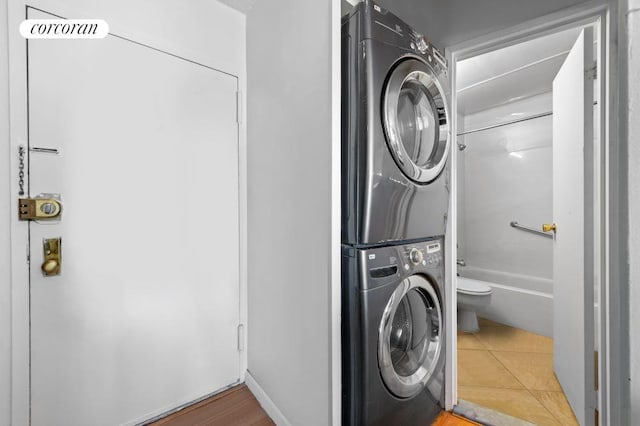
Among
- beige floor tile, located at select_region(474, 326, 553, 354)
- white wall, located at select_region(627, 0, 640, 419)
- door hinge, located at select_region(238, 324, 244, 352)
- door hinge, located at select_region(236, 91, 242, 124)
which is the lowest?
beige floor tile, located at select_region(474, 326, 553, 354)

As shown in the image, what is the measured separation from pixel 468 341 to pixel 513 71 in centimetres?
241

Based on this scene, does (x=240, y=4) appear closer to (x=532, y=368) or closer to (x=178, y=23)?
(x=178, y=23)

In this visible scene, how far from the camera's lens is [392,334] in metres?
1.20

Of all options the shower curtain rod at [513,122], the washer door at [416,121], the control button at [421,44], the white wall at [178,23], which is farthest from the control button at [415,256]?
the shower curtain rod at [513,122]

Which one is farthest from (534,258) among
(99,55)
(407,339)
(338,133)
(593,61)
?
(99,55)

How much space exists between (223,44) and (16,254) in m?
1.40

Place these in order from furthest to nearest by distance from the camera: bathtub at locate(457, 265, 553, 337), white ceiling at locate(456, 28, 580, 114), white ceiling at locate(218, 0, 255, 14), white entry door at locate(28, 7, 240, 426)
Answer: bathtub at locate(457, 265, 553, 337), white ceiling at locate(456, 28, 580, 114), white ceiling at locate(218, 0, 255, 14), white entry door at locate(28, 7, 240, 426)

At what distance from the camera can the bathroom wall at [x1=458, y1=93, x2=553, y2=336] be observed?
2627 millimetres

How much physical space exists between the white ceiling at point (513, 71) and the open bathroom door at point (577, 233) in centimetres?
55

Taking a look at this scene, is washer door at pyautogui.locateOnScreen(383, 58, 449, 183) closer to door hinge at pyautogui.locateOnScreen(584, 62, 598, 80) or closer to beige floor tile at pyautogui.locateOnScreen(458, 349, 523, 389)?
door hinge at pyautogui.locateOnScreen(584, 62, 598, 80)

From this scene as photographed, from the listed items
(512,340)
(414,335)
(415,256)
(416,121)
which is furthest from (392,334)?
(512,340)

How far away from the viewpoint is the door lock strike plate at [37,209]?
1.01 meters

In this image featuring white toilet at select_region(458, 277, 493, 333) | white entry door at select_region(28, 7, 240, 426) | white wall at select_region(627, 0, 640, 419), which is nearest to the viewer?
white wall at select_region(627, 0, 640, 419)

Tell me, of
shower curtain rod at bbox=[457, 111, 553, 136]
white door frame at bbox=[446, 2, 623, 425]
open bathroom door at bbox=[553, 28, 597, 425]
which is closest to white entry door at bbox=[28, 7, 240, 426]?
white door frame at bbox=[446, 2, 623, 425]
